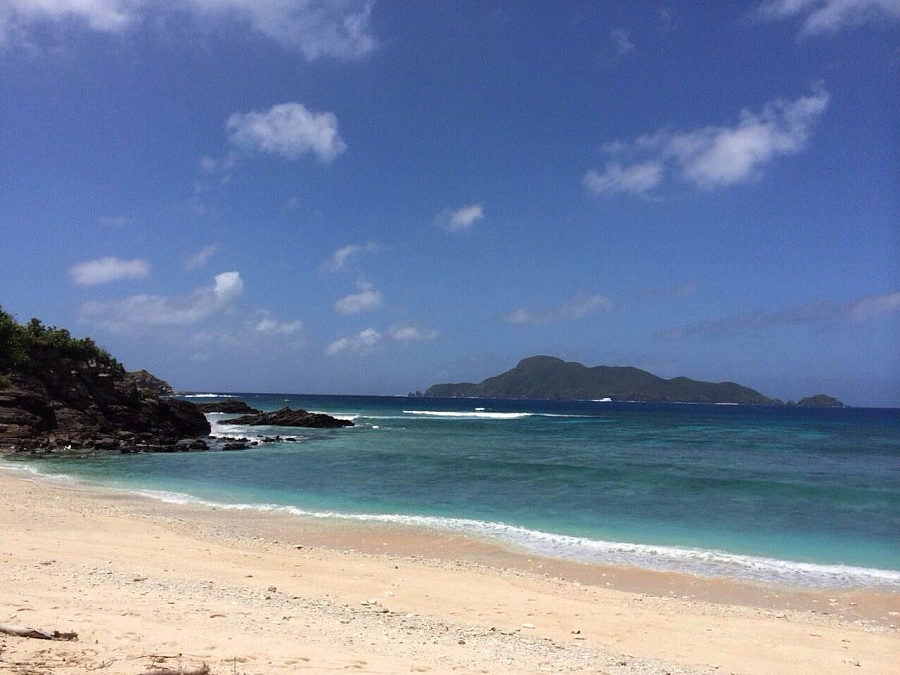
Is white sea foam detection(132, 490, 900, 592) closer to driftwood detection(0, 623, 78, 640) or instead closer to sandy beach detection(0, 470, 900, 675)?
sandy beach detection(0, 470, 900, 675)

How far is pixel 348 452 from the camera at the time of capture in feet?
123

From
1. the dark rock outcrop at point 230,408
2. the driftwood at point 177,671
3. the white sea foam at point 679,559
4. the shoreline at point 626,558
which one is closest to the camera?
the driftwood at point 177,671

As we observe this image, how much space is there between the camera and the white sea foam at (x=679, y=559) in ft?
39.7

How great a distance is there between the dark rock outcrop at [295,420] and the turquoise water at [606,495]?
21608 mm

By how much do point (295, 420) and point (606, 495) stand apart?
157ft

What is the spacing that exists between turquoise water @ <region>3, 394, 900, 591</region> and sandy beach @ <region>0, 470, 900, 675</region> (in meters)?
2.10

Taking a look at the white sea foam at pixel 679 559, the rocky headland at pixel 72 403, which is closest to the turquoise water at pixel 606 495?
the white sea foam at pixel 679 559

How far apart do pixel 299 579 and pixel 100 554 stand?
414 cm

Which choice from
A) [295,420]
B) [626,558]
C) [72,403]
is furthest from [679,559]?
[295,420]

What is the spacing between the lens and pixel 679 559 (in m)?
13.3

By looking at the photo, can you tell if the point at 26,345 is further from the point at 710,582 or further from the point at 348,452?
the point at 710,582

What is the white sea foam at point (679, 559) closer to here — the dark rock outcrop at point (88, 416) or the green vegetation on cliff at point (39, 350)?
the dark rock outcrop at point (88, 416)

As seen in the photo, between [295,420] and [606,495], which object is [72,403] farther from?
[606,495]

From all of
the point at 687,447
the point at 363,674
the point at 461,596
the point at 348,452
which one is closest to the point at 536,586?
the point at 461,596
